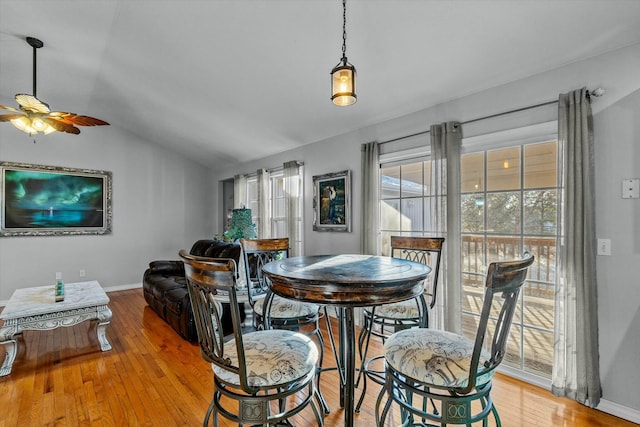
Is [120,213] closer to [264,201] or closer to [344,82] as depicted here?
[264,201]

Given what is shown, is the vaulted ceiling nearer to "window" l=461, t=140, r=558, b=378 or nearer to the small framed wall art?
the small framed wall art

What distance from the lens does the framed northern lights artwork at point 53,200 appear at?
15.1 ft

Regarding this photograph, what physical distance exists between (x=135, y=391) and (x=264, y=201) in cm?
324

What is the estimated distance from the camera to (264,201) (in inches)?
201

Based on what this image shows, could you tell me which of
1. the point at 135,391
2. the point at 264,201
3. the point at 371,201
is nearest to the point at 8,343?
the point at 135,391

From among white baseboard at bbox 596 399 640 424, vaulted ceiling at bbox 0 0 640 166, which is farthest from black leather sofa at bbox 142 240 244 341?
white baseboard at bbox 596 399 640 424

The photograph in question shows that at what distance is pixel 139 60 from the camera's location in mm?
3389

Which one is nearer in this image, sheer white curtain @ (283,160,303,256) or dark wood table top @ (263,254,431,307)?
Result: dark wood table top @ (263,254,431,307)

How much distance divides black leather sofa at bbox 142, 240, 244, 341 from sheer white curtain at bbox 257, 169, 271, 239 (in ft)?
2.92

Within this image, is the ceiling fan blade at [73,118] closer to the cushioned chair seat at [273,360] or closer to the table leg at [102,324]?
the table leg at [102,324]

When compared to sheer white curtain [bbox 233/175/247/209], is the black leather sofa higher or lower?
lower

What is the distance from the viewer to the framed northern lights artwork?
461 centimetres

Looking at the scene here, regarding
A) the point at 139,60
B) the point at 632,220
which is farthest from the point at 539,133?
the point at 139,60

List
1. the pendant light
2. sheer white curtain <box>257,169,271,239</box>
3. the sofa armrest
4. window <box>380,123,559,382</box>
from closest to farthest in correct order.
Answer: the pendant light < window <box>380,123,559,382</box> < the sofa armrest < sheer white curtain <box>257,169,271,239</box>
